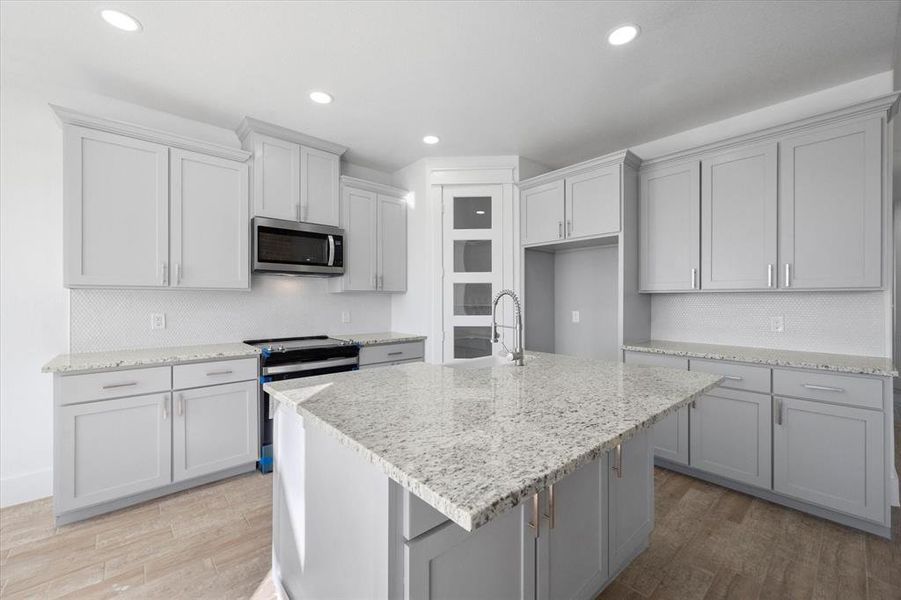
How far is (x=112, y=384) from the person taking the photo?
2.27 metres

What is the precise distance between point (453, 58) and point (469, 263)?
6.07ft

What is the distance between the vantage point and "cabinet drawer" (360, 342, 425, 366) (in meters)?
3.35

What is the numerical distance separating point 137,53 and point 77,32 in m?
0.24

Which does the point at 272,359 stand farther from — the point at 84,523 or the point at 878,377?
the point at 878,377

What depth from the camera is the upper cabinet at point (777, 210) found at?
88.0 inches

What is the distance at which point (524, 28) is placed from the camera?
2.01 metres

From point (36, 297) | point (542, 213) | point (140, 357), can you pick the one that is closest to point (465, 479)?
point (140, 357)

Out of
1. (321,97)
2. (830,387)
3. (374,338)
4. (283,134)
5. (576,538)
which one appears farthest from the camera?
(374,338)

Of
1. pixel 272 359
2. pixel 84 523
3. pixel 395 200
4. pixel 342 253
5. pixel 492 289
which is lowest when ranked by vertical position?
pixel 84 523

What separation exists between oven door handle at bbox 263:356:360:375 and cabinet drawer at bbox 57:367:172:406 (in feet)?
1.97

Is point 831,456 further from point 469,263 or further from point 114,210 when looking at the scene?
point 114,210

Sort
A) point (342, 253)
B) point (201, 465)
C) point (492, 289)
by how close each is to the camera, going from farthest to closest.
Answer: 1. point (492, 289)
2. point (342, 253)
3. point (201, 465)

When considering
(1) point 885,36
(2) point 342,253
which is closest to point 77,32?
(2) point 342,253

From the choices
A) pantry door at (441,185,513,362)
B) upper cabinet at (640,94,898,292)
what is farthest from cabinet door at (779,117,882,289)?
pantry door at (441,185,513,362)
